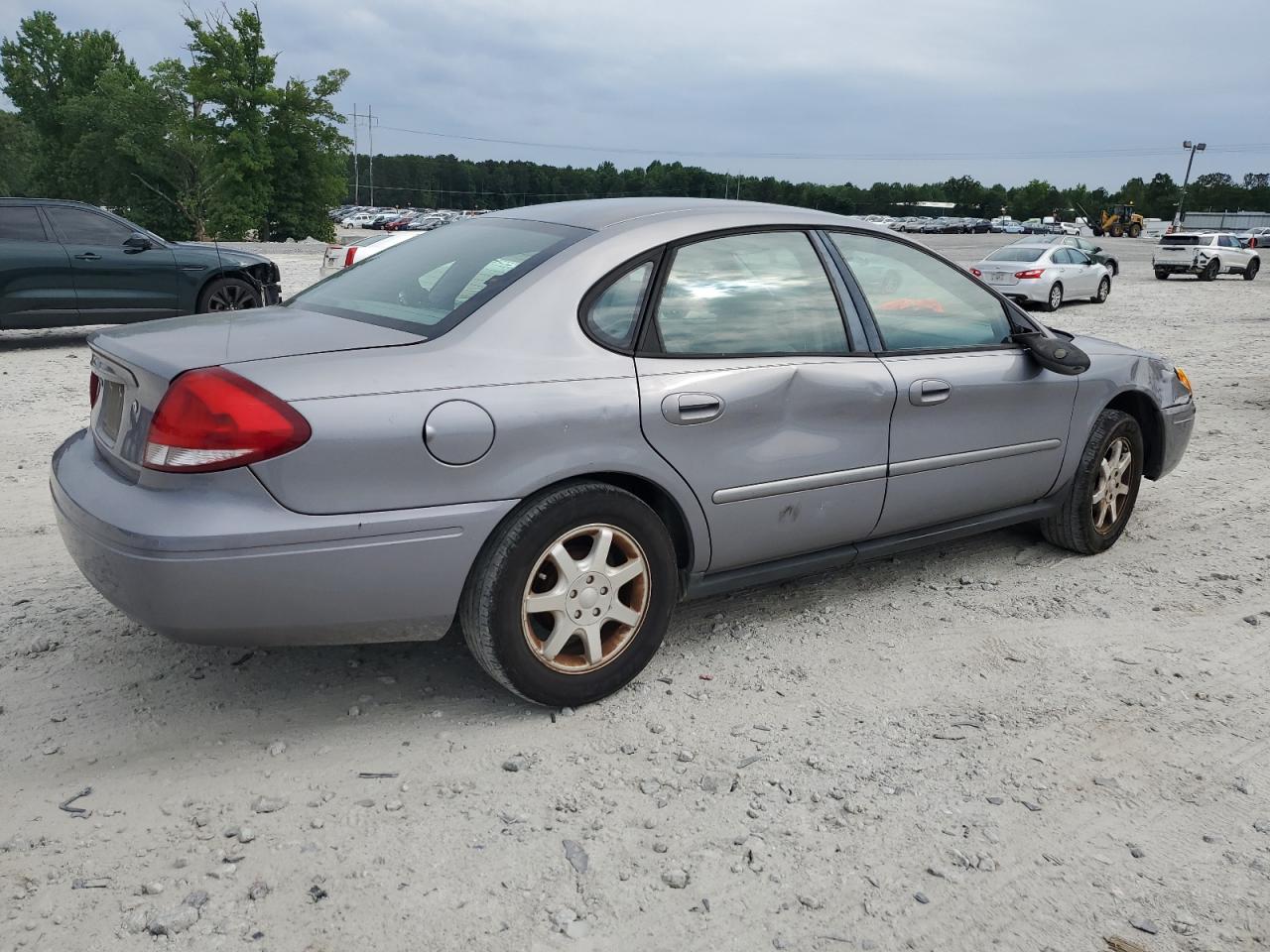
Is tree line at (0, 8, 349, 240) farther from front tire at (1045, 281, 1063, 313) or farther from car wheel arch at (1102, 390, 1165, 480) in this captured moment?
car wheel arch at (1102, 390, 1165, 480)

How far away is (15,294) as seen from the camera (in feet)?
34.3

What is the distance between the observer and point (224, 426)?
8.86 ft

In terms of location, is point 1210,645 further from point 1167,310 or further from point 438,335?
point 1167,310

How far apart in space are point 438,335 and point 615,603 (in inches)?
38.3

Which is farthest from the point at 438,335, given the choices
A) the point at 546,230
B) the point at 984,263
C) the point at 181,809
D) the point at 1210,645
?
the point at 984,263

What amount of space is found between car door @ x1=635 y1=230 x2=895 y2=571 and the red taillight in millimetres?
1069

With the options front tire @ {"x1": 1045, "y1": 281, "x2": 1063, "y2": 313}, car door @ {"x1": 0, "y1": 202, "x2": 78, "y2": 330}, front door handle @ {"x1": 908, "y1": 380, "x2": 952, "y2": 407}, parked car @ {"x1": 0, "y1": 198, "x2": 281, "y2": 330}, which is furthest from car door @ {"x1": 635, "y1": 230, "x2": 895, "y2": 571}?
front tire @ {"x1": 1045, "y1": 281, "x2": 1063, "y2": 313}

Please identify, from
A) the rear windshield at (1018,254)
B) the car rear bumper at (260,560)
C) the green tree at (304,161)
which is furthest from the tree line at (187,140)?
the car rear bumper at (260,560)

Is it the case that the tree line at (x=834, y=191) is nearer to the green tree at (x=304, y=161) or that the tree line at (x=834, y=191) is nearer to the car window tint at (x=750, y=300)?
the green tree at (x=304, y=161)

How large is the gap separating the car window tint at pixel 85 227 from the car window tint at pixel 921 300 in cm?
954

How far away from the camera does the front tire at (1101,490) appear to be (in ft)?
15.4

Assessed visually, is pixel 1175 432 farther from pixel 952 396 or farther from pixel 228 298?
pixel 228 298

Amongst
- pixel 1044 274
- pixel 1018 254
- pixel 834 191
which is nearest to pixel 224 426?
pixel 1044 274

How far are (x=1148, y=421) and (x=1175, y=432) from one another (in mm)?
165
